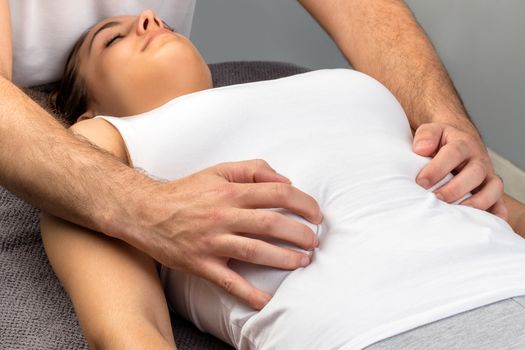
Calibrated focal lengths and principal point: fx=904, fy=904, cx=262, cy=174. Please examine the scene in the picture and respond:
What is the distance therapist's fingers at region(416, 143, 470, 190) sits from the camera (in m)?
1.43

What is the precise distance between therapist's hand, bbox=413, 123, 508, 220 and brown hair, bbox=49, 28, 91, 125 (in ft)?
2.33

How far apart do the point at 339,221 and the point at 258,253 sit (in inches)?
5.3

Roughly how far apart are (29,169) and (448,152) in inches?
26.8

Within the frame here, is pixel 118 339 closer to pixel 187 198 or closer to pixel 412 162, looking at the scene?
pixel 187 198

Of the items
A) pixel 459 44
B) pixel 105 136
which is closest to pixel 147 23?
pixel 105 136

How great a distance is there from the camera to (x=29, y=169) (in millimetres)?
1442

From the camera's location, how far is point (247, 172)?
1330 millimetres

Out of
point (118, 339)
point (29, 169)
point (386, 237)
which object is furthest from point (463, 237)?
point (29, 169)

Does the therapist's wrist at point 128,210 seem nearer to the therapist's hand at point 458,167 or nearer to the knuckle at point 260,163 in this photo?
the knuckle at point 260,163

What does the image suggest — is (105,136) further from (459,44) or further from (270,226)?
(459,44)

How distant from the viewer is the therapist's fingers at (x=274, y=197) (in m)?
1.28

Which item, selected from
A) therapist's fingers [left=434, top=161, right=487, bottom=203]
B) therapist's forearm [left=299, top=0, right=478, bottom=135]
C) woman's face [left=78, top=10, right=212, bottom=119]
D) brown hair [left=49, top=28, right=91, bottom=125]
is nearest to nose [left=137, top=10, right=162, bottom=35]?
woman's face [left=78, top=10, right=212, bottom=119]

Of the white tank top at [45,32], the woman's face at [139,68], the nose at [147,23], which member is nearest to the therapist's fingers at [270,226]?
the woman's face at [139,68]

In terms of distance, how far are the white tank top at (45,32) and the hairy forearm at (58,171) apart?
1.45ft
